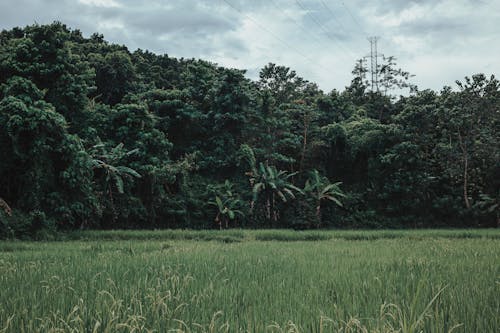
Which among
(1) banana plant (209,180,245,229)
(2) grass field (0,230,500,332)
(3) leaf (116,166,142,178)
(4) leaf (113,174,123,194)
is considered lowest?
(2) grass field (0,230,500,332)

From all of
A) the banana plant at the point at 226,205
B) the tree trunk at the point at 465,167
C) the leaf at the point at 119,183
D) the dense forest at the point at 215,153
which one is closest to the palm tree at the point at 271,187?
the dense forest at the point at 215,153

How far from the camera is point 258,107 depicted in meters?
19.5

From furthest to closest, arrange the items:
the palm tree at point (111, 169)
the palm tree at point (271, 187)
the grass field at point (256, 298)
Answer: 1. the palm tree at point (271, 187)
2. the palm tree at point (111, 169)
3. the grass field at point (256, 298)

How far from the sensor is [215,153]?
62.0 ft

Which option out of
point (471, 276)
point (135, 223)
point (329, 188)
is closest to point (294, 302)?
point (471, 276)

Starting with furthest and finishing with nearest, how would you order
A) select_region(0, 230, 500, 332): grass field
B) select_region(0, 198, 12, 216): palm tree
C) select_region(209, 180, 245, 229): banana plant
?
select_region(209, 180, 245, 229): banana plant
select_region(0, 198, 12, 216): palm tree
select_region(0, 230, 500, 332): grass field

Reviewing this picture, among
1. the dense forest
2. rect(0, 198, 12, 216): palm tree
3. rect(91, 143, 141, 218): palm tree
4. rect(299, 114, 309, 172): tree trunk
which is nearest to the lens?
→ rect(0, 198, 12, 216): palm tree

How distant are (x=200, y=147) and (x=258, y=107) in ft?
12.0

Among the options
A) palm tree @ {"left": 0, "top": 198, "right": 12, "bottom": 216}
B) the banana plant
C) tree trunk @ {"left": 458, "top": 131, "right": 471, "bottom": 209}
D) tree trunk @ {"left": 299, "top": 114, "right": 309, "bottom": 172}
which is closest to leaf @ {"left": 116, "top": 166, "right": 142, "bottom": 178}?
the banana plant

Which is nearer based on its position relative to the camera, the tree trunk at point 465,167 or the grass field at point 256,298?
the grass field at point 256,298

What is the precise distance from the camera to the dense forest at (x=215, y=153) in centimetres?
1184

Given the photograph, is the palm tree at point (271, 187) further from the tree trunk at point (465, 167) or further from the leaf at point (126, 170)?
the tree trunk at point (465, 167)

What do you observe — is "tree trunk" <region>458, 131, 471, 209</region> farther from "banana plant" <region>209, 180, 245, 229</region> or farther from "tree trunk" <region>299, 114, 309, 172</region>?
"banana plant" <region>209, 180, 245, 229</region>

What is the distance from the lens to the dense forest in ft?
38.9
